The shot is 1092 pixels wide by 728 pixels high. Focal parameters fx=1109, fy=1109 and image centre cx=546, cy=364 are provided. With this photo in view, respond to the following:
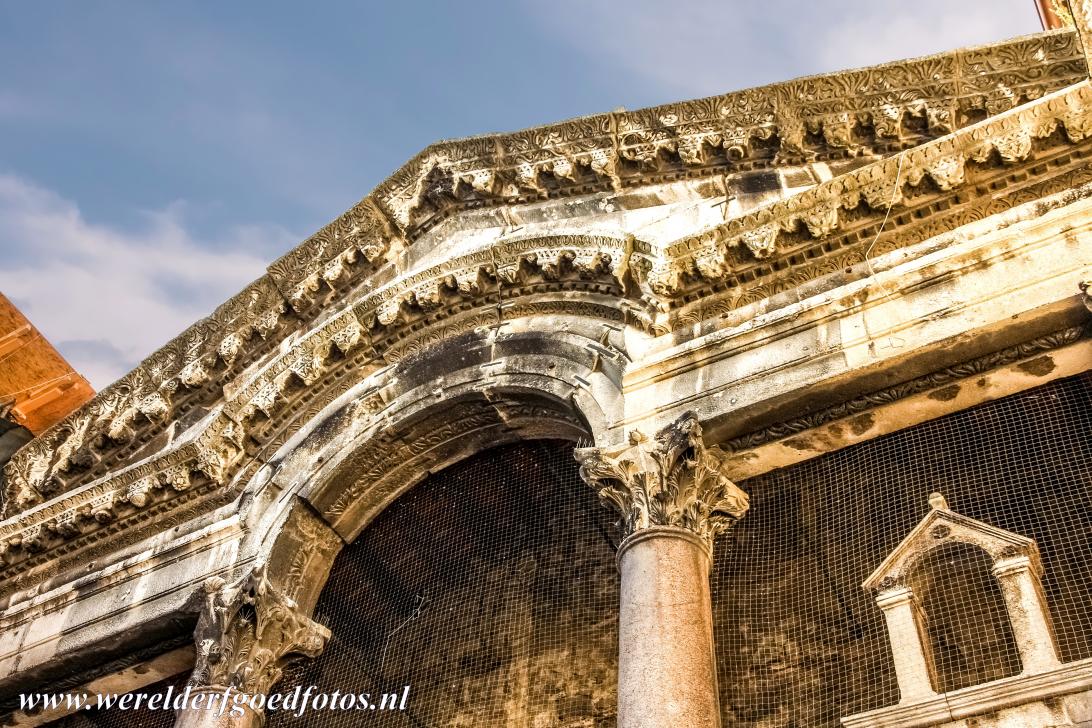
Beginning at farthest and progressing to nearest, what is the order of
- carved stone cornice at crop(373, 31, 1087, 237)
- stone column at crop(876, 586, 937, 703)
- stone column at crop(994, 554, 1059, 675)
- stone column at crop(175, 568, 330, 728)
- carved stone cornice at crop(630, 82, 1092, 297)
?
stone column at crop(175, 568, 330, 728) → carved stone cornice at crop(373, 31, 1087, 237) → carved stone cornice at crop(630, 82, 1092, 297) → stone column at crop(876, 586, 937, 703) → stone column at crop(994, 554, 1059, 675)

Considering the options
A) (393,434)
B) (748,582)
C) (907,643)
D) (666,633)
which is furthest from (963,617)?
(393,434)

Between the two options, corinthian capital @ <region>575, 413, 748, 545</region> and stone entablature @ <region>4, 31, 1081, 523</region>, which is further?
stone entablature @ <region>4, 31, 1081, 523</region>

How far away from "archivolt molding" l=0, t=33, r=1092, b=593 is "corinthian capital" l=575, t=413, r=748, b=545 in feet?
4.01

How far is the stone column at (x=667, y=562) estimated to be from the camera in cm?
623

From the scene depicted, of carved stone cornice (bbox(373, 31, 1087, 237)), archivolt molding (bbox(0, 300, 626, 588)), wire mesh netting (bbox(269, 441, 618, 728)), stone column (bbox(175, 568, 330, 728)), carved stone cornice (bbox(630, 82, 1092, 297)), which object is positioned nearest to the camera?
carved stone cornice (bbox(630, 82, 1092, 297))

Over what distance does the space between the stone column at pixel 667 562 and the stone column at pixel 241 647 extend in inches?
118

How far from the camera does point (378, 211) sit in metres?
11.2

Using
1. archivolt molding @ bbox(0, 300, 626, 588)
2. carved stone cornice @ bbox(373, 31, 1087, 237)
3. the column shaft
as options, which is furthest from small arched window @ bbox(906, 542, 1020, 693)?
archivolt molding @ bbox(0, 300, 626, 588)

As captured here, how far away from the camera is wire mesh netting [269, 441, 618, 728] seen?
320 inches

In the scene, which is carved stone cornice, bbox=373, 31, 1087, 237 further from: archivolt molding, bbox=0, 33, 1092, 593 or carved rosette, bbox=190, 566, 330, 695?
carved rosette, bbox=190, 566, 330, 695

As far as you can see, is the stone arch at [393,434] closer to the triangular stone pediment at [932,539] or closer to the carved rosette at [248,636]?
the carved rosette at [248,636]

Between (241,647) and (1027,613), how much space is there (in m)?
5.74

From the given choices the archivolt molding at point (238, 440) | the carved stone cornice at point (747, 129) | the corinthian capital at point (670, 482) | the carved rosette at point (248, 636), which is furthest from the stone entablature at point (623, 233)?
the carved rosette at point (248, 636)

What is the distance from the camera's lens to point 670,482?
729cm
